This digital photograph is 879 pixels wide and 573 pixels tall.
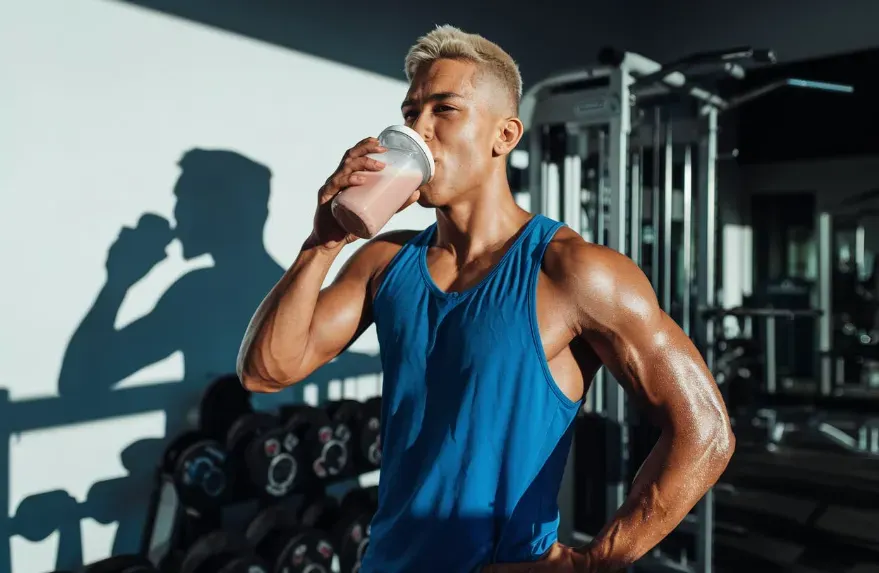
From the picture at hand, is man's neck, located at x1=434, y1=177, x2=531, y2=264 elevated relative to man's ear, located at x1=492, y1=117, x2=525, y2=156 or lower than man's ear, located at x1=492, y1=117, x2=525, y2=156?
lower

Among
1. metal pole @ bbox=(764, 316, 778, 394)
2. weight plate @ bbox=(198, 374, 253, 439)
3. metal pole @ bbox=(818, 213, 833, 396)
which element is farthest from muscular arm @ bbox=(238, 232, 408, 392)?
metal pole @ bbox=(818, 213, 833, 396)

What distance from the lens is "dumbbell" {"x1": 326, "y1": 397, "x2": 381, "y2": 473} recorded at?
2.08m

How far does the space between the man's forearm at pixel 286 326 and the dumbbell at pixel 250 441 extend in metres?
0.80

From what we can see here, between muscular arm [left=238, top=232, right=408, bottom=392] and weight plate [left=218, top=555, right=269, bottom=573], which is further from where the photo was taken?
weight plate [left=218, top=555, right=269, bottom=573]

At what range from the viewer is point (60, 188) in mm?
1687

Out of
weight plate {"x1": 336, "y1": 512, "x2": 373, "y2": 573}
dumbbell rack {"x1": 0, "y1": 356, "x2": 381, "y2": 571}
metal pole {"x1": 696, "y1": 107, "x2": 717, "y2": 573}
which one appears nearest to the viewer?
dumbbell rack {"x1": 0, "y1": 356, "x2": 381, "y2": 571}

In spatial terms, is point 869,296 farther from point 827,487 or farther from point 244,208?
point 244,208

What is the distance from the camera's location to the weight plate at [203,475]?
166 centimetres

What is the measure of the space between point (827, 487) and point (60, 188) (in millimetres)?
3436

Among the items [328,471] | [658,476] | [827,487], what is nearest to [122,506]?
[328,471]

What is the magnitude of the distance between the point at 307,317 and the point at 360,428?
1159mm

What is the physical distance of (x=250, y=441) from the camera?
180 cm

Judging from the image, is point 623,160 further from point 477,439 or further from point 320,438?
point 477,439

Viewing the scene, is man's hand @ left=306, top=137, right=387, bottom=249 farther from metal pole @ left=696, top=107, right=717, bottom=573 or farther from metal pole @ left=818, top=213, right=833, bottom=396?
metal pole @ left=818, top=213, right=833, bottom=396
